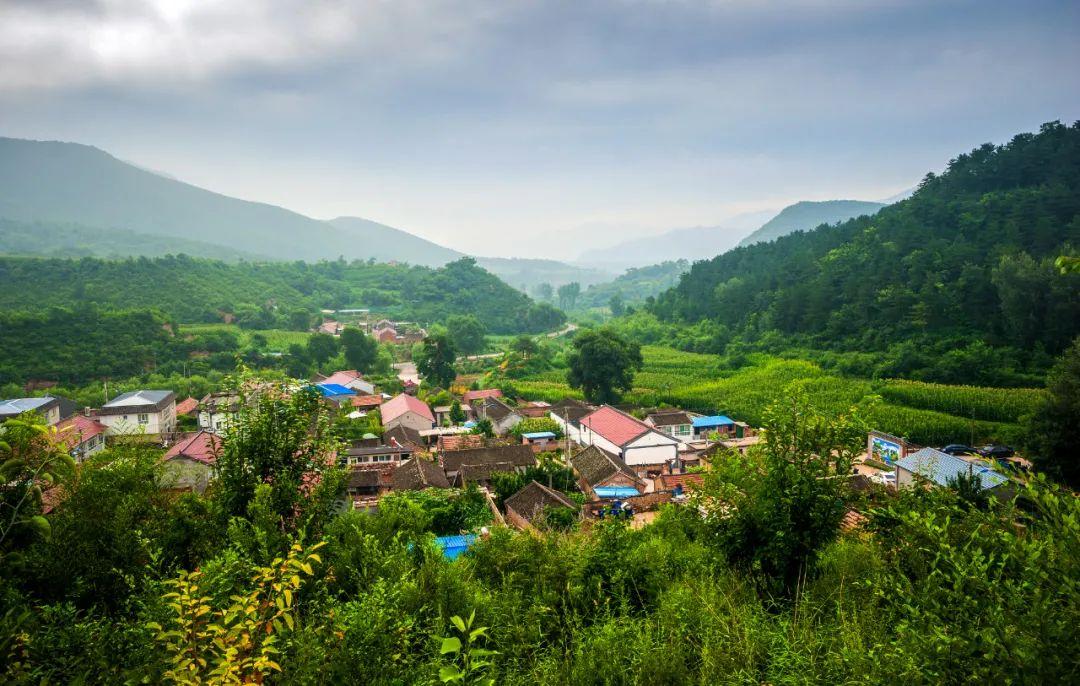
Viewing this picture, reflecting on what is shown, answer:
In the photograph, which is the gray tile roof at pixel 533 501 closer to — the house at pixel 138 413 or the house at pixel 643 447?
the house at pixel 643 447

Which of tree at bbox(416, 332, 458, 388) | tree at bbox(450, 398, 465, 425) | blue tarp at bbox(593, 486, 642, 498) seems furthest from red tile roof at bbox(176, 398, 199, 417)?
blue tarp at bbox(593, 486, 642, 498)

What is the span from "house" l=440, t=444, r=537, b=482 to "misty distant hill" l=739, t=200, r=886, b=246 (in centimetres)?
15646

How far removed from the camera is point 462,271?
78.1 m

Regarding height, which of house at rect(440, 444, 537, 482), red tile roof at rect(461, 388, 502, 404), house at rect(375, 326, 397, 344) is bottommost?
red tile roof at rect(461, 388, 502, 404)

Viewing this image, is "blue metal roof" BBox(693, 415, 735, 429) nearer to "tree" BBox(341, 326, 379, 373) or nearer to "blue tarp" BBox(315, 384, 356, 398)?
"blue tarp" BBox(315, 384, 356, 398)

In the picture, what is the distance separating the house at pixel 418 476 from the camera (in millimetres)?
16609

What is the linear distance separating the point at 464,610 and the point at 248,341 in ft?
138

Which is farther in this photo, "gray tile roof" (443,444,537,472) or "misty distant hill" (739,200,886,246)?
"misty distant hill" (739,200,886,246)

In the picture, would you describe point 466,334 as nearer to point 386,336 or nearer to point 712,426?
point 386,336

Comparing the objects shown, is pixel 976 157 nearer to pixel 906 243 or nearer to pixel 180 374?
pixel 906 243

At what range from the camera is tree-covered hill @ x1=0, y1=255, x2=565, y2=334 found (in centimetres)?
4359

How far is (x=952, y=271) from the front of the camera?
29969 millimetres

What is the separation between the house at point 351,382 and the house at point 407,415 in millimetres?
4523

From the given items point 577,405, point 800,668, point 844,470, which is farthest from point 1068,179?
point 800,668
